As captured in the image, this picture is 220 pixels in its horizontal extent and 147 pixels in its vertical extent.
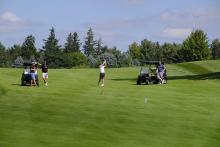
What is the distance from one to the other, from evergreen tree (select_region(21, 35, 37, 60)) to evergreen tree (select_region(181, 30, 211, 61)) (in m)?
43.0

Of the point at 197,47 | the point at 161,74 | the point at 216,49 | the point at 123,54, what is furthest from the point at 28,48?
the point at 161,74

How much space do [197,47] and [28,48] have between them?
4717 centimetres

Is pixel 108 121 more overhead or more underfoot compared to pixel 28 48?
more underfoot

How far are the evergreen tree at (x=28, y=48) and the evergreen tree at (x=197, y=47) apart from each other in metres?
43.0

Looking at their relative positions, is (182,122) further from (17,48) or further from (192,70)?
(17,48)

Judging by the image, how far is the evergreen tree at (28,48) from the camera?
15138cm

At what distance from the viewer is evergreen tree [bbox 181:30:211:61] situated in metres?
129

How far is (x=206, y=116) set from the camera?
21875 mm

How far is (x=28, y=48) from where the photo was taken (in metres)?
153

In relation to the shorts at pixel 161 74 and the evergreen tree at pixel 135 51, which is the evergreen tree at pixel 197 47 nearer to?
the evergreen tree at pixel 135 51

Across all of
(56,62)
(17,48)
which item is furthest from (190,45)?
(17,48)

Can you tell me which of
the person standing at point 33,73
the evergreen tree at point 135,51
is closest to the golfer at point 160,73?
the person standing at point 33,73

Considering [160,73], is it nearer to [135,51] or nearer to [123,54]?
[123,54]

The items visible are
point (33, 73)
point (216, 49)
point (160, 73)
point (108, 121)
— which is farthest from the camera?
point (216, 49)
